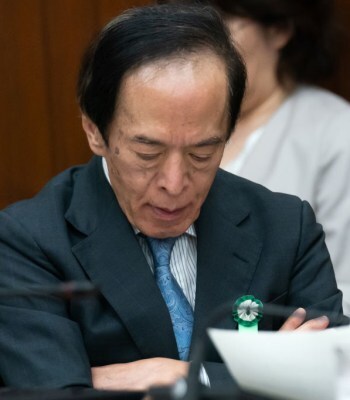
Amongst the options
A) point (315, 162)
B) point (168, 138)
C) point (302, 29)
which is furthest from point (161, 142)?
point (302, 29)

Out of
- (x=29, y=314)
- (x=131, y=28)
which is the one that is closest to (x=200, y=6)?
(x=131, y=28)

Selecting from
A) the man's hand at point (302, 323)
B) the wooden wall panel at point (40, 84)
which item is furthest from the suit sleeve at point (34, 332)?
the wooden wall panel at point (40, 84)

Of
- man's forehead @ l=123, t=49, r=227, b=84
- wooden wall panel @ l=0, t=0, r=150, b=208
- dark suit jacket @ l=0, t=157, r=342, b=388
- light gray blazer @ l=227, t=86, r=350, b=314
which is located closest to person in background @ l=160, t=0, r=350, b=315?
light gray blazer @ l=227, t=86, r=350, b=314

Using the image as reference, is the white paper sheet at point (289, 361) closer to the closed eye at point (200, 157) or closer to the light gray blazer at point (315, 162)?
the closed eye at point (200, 157)

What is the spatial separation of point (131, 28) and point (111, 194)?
1.26 feet

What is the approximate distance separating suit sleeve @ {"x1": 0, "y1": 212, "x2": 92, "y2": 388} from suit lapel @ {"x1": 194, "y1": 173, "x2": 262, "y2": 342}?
0.27 m

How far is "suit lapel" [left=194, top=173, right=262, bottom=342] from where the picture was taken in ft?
7.57

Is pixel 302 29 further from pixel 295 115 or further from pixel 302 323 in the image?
pixel 302 323

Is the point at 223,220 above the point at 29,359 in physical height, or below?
above

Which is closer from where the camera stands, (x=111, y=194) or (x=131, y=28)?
(x=131, y=28)

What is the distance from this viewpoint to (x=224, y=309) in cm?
164

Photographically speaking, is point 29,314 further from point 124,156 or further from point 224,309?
point 224,309

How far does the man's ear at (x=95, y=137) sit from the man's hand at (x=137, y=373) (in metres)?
0.44

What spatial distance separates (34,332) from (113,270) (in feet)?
0.69
